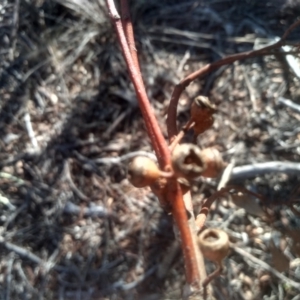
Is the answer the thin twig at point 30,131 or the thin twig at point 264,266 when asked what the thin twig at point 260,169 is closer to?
the thin twig at point 264,266

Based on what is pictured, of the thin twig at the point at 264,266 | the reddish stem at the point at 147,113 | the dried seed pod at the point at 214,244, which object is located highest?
the reddish stem at the point at 147,113

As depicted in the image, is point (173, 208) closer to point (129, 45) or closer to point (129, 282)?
point (129, 45)

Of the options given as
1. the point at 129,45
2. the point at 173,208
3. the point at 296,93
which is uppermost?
the point at 129,45

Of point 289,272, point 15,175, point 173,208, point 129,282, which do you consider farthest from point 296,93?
point 173,208

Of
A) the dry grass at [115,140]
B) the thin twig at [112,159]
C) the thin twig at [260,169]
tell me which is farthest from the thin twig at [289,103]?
the thin twig at [112,159]

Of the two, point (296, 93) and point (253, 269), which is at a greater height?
point (296, 93)

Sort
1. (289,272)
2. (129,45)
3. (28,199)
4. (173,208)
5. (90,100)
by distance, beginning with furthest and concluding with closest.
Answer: (90,100)
(28,199)
(289,272)
(129,45)
(173,208)

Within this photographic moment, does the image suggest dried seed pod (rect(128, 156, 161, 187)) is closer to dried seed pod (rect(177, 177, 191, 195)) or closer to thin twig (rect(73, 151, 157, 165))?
dried seed pod (rect(177, 177, 191, 195))
